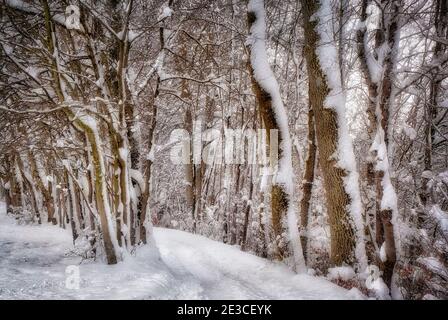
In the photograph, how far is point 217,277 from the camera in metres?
6.36

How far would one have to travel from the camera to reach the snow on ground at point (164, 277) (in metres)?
4.66

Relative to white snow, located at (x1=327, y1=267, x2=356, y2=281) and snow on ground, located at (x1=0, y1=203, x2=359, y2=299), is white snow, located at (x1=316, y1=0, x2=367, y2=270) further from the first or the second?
snow on ground, located at (x1=0, y1=203, x2=359, y2=299)

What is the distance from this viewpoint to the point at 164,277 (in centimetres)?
572

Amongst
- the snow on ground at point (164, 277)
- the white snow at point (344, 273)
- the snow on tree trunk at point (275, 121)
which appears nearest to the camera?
the snow on ground at point (164, 277)

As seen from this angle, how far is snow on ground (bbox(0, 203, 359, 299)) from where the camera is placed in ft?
15.3

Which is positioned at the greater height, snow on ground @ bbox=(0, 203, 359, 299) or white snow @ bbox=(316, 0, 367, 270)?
white snow @ bbox=(316, 0, 367, 270)

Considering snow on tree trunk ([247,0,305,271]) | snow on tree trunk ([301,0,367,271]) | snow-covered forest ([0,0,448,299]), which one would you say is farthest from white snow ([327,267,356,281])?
snow on tree trunk ([247,0,305,271])

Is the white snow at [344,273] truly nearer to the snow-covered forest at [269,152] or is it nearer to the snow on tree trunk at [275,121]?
the snow-covered forest at [269,152]

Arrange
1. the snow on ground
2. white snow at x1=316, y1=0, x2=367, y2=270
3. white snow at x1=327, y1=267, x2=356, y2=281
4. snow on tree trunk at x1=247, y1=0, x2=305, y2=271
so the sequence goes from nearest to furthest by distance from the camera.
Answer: the snow on ground → white snow at x1=327, y1=267, x2=356, y2=281 → white snow at x1=316, y1=0, x2=367, y2=270 → snow on tree trunk at x1=247, y1=0, x2=305, y2=271

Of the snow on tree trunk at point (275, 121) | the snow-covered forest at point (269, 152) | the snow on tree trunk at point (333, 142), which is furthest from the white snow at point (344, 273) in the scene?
the snow on tree trunk at point (275, 121)
